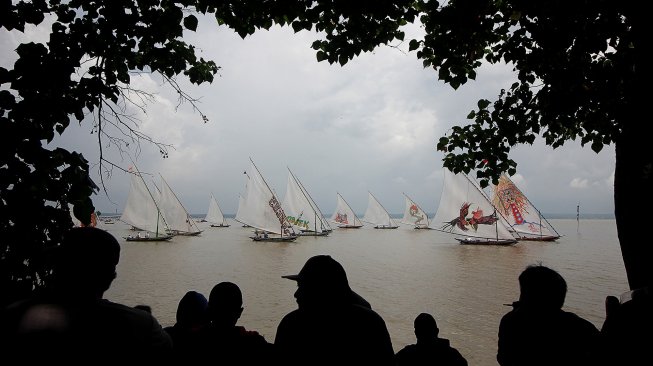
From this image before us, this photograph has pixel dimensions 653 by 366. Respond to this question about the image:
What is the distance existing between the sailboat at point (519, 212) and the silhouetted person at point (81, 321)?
185 ft

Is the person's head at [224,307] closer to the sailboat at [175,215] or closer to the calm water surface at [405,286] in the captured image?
the calm water surface at [405,286]

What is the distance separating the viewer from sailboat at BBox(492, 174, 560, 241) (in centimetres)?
5297

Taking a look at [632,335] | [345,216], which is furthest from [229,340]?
[345,216]

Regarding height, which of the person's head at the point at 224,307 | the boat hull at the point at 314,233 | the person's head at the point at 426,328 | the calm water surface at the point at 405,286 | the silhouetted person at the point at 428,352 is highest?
the person's head at the point at 224,307

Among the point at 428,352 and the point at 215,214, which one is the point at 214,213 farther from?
the point at 428,352

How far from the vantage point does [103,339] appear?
1.56 metres

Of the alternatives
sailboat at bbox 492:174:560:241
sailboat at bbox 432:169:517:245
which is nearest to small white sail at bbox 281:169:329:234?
sailboat at bbox 432:169:517:245

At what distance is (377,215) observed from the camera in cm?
10019

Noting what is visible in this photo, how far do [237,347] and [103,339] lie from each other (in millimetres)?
1168

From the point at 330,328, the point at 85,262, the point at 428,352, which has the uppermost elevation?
the point at 85,262

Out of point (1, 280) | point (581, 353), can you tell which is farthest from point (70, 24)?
point (581, 353)

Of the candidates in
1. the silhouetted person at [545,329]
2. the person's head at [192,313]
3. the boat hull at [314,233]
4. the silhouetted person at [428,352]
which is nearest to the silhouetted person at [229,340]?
the person's head at [192,313]

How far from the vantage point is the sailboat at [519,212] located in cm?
5297

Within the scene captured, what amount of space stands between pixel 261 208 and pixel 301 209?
52.9 feet
